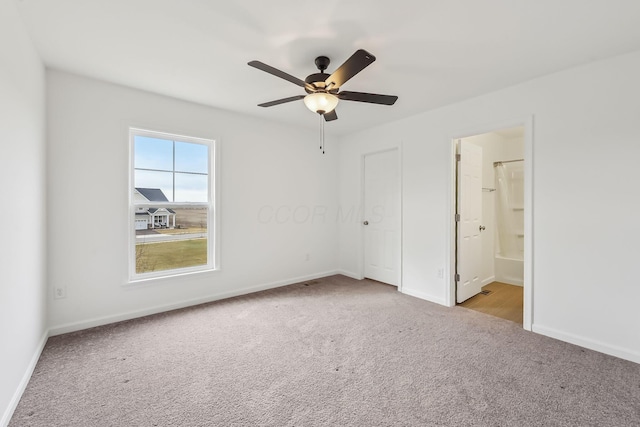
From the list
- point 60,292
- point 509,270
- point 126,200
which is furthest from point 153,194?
point 509,270

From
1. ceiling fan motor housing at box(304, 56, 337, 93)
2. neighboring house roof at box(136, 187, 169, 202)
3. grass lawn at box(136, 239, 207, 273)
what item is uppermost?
ceiling fan motor housing at box(304, 56, 337, 93)

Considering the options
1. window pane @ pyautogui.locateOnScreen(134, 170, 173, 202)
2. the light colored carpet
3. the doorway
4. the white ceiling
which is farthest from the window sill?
the doorway

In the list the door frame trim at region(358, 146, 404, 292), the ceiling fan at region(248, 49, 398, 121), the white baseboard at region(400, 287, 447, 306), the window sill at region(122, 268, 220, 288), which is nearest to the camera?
the ceiling fan at region(248, 49, 398, 121)

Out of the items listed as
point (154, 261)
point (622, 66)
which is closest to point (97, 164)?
point (154, 261)

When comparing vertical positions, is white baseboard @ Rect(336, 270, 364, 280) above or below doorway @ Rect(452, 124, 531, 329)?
below

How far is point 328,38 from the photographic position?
2066mm

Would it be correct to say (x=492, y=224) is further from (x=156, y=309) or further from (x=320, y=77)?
(x=156, y=309)

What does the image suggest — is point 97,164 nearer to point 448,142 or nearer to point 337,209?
point 337,209

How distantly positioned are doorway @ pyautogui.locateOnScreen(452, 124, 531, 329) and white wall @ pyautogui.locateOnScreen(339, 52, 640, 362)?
0.16 metres

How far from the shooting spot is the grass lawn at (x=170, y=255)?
126 inches

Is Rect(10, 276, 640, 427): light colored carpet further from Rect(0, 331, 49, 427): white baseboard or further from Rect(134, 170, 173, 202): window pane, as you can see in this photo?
Rect(134, 170, 173, 202): window pane

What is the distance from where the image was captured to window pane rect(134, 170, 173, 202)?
10.3 ft

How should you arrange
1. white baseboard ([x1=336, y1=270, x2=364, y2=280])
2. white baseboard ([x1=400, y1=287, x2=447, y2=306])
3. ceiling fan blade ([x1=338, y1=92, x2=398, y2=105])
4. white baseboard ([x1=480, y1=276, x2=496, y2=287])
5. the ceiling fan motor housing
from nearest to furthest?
the ceiling fan motor housing < ceiling fan blade ([x1=338, y1=92, x2=398, y2=105]) < white baseboard ([x1=400, y1=287, x2=447, y2=306]) < white baseboard ([x1=480, y1=276, x2=496, y2=287]) < white baseboard ([x1=336, y1=270, x2=364, y2=280])

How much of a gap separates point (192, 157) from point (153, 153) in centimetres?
42
